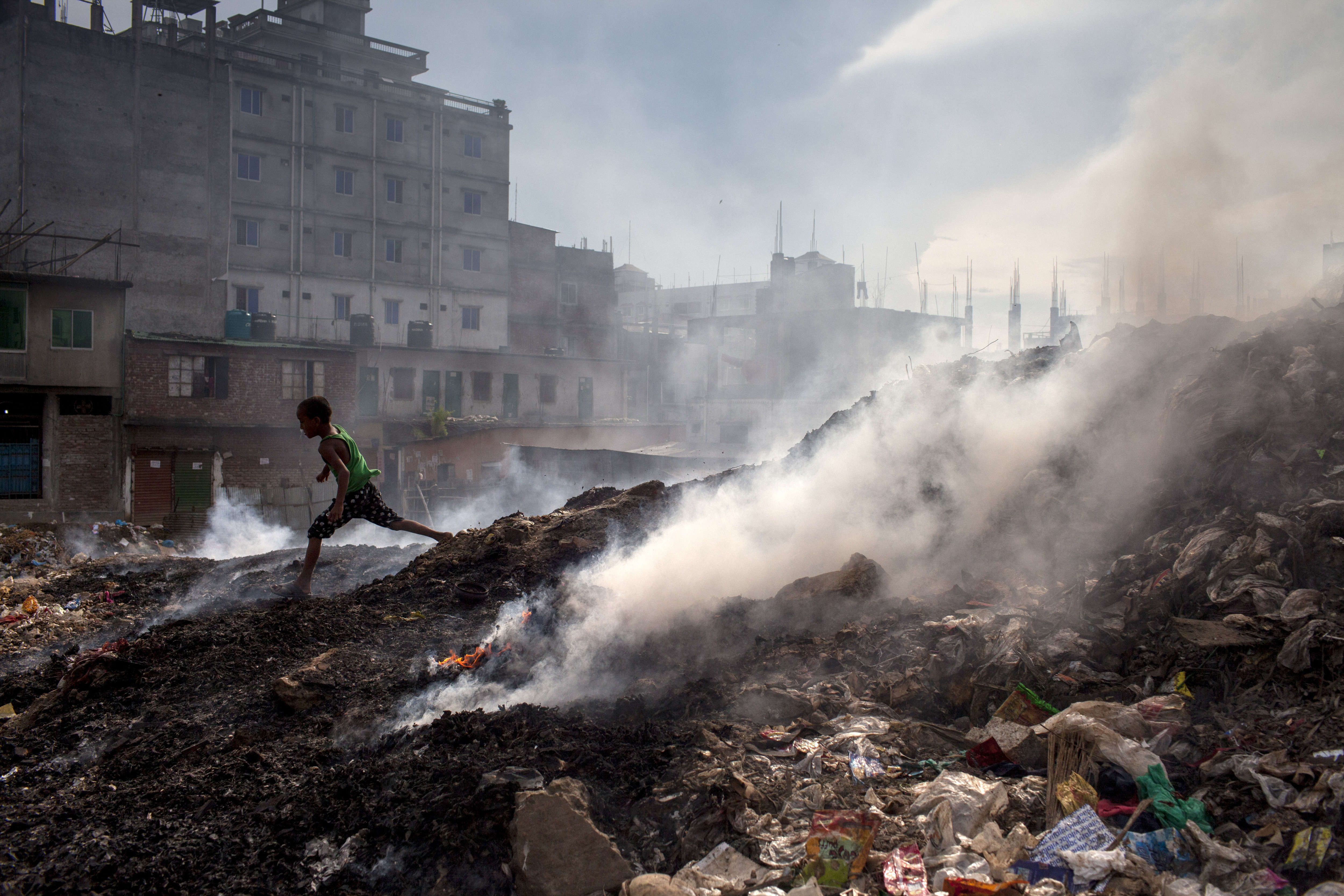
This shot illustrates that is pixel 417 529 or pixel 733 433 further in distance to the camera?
pixel 733 433

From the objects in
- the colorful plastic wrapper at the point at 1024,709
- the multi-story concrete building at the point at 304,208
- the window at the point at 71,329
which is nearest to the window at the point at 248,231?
the multi-story concrete building at the point at 304,208

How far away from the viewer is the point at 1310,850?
2.67m

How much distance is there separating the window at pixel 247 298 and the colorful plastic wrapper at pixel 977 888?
3362 centimetres

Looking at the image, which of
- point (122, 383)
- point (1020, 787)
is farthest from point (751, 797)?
point (122, 383)

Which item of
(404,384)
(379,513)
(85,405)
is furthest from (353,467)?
(404,384)

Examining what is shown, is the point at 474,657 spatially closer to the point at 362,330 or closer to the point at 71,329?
the point at 71,329

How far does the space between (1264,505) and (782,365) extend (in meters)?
37.7

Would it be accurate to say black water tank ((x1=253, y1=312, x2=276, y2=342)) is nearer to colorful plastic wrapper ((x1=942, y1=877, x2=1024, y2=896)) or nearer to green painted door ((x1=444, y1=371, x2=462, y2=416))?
green painted door ((x1=444, y1=371, x2=462, y2=416))

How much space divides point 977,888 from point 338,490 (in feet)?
18.2

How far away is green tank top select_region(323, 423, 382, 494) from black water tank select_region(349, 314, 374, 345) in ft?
87.0

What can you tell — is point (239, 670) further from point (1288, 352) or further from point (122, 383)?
point (122, 383)

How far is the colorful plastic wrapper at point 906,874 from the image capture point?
2.78 meters

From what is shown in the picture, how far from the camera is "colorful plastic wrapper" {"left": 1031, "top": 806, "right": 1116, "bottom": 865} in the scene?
288 centimetres

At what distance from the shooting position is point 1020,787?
11.1 feet
